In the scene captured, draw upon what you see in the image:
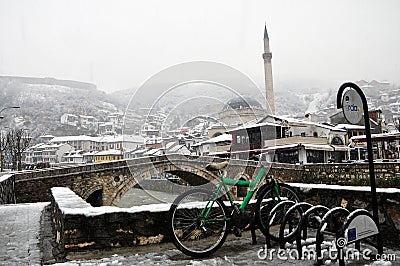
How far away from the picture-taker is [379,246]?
3922mm

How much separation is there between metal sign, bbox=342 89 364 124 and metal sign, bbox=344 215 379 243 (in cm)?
106

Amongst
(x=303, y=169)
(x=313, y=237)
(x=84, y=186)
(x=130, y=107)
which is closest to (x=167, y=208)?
(x=313, y=237)

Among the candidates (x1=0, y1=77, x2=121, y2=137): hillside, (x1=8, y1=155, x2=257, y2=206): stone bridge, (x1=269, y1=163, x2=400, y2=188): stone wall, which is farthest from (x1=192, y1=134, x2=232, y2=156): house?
(x1=0, y1=77, x2=121, y2=137): hillside

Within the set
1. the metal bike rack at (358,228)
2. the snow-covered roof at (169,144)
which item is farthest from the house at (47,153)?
the metal bike rack at (358,228)

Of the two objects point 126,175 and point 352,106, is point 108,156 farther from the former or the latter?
point 352,106

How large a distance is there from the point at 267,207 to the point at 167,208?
1255mm

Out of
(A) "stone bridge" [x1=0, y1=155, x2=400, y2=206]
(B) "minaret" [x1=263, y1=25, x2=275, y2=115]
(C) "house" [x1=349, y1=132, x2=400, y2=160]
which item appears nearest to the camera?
(A) "stone bridge" [x1=0, y1=155, x2=400, y2=206]

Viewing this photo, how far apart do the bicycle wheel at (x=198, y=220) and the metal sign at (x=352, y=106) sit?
1.71 metres

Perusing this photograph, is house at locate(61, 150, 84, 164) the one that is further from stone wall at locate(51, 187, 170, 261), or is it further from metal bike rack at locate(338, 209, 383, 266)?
metal bike rack at locate(338, 209, 383, 266)

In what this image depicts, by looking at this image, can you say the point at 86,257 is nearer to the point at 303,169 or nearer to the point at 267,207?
the point at 267,207

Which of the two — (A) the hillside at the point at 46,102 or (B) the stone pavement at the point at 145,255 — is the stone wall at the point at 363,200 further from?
(A) the hillside at the point at 46,102

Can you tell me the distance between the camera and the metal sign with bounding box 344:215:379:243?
144 inches

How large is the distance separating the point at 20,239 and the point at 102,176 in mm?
14387

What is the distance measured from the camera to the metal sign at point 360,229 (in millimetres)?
3670
